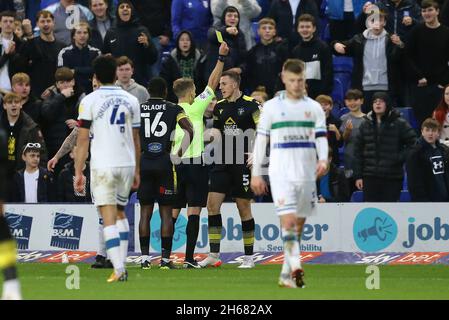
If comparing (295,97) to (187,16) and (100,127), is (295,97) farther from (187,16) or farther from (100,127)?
(187,16)

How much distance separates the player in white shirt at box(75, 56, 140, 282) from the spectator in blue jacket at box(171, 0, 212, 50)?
10.2 m

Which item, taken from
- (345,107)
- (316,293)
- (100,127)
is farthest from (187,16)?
(316,293)

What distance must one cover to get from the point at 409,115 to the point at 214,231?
266 inches

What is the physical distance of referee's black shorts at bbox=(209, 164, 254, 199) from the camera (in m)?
19.4

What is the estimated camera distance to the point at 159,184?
62.9 feet

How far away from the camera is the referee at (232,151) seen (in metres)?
19.4

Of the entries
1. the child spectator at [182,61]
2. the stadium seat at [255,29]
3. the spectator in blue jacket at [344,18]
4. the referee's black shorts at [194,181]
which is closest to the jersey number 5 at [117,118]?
the referee's black shorts at [194,181]

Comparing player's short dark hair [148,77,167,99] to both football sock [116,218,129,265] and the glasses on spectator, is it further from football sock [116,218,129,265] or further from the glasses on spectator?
the glasses on spectator

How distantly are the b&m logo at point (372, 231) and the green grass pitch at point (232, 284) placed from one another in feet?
4.33

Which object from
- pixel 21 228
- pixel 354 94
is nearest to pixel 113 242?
pixel 21 228

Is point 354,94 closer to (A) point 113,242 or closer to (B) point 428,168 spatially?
(B) point 428,168

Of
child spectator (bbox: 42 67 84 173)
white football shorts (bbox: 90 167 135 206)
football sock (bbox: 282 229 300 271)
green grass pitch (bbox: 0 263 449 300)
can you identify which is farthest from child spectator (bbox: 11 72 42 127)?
football sock (bbox: 282 229 300 271)

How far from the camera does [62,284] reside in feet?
50.7

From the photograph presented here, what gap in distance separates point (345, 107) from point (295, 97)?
10.5 m
